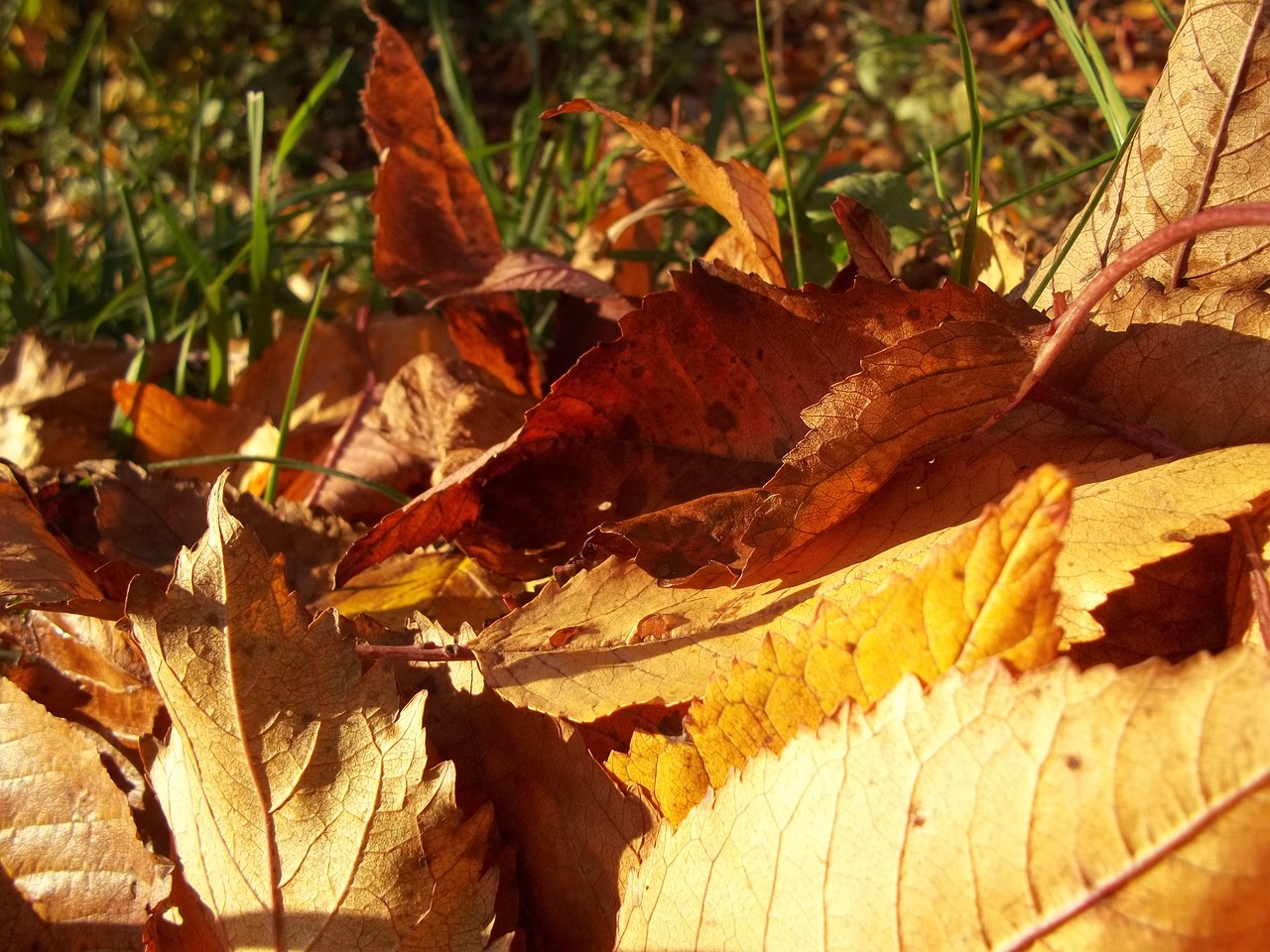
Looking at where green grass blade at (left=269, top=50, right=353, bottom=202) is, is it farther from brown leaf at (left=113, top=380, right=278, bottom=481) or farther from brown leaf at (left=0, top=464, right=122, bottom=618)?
brown leaf at (left=0, top=464, right=122, bottom=618)

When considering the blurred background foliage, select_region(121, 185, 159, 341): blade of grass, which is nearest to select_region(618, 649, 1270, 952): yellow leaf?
the blurred background foliage

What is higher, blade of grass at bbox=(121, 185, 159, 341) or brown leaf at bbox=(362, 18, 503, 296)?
brown leaf at bbox=(362, 18, 503, 296)

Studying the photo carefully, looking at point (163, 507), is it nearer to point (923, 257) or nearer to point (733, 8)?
point (923, 257)

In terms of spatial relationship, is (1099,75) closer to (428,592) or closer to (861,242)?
(861,242)

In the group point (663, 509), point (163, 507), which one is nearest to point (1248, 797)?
point (663, 509)

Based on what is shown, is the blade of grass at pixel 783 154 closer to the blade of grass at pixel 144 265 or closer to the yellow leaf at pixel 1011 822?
the yellow leaf at pixel 1011 822

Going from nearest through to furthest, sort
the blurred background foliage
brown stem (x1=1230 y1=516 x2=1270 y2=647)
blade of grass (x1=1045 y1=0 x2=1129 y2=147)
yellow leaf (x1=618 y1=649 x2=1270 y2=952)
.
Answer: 1. yellow leaf (x1=618 y1=649 x2=1270 y2=952)
2. brown stem (x1=1230 y1=516 x2=1270 y2=647)
3. blade of grass (x1=1045 y1=0 x2=1129 y2=147)
4. the blurred background foliage

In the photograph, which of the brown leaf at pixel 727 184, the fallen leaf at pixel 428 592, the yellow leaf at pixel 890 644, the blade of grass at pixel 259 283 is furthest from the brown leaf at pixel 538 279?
the yellow leaf at pixel 890 644
